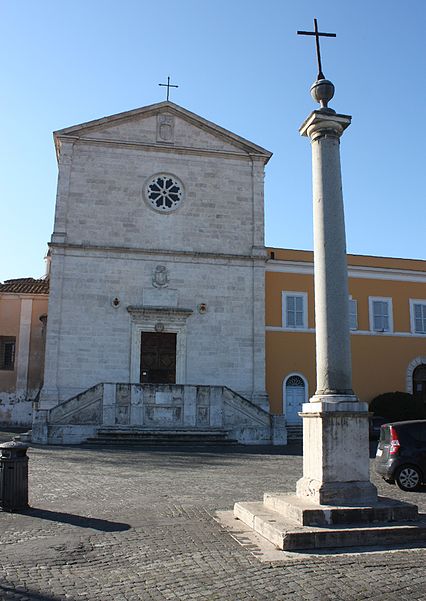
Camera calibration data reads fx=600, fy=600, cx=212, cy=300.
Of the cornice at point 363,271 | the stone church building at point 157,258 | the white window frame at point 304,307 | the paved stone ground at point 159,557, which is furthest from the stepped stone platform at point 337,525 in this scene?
the cornice at point 363,271

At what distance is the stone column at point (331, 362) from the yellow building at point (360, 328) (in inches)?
718

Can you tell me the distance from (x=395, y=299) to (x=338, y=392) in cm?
2166

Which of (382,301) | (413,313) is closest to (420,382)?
(413,313)

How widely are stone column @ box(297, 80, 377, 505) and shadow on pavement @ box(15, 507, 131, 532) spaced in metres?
2.40

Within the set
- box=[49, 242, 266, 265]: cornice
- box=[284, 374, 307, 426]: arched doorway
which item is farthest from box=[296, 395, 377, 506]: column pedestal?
box=[284, 374, 307, 426]: arched doorway

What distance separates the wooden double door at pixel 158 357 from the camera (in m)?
25.0

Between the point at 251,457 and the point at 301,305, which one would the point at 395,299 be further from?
the point at 251,457

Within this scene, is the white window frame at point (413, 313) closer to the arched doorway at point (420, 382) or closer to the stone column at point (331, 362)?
the arched doorway at point (420, 382)

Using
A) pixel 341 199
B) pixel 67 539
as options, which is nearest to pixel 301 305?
pixel 341 199

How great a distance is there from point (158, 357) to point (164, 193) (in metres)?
7.24

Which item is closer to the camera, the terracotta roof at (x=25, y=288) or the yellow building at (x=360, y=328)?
the yellow building at (x=360, y=328)

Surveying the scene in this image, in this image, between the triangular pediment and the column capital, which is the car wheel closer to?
the column capital

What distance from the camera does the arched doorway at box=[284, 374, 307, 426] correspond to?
85.8 feet

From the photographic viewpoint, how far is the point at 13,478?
28.2ft
